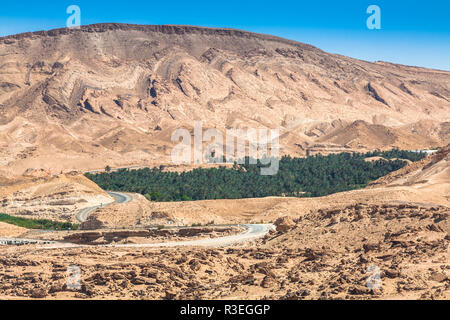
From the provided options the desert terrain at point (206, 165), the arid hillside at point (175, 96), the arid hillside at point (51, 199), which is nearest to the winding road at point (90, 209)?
the arid hillside at point (51, 199)

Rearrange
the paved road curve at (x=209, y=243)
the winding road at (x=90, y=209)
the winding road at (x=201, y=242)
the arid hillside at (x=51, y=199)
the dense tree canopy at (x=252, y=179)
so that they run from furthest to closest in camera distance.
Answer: the dense tree canopy at (x=252, y=179)
the arid hillside at (x=51, y=199)
the winding road at (x=90, y=209)
the winding road at (x=201, y=242)
the paved road curve at (x=209, y=243)

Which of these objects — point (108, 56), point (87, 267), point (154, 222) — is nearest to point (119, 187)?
point (154, 222)

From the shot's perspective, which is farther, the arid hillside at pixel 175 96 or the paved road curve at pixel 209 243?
the arid hillside at pixel 175 96

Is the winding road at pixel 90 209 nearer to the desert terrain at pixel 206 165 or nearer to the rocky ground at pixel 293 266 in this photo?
the desert terrain at pixel 206 165

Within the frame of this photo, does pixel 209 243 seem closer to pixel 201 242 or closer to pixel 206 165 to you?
pixel 201 242

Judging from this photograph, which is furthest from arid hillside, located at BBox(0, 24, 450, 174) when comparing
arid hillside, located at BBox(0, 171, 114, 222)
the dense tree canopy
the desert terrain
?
arid hillside, located at BBox(0, 171, 114, 222)

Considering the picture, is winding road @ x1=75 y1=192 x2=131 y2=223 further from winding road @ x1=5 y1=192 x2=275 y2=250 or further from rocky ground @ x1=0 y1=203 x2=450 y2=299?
rocky ground @ x1=0 y1=203 x2=450 y2=299
